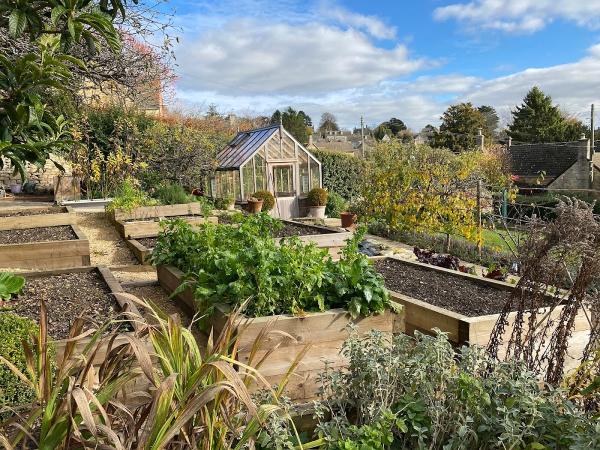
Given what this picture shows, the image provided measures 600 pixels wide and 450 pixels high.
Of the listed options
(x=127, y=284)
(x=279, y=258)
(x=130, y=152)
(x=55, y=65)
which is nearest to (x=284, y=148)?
(x=130, y=152)

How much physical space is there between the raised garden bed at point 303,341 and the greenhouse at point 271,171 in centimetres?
1316

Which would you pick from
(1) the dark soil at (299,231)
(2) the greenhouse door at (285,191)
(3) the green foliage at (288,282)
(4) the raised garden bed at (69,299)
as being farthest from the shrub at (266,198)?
(3) the green foliage at (288,282)

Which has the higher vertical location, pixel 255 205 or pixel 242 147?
pixel 242 147

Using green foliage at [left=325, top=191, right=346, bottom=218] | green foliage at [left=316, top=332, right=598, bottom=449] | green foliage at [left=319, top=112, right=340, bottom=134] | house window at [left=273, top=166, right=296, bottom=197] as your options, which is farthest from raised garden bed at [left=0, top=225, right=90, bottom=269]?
green foliage at [left=319, top=112, right=340, bottom=134]

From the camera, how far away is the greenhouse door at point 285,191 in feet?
55.8

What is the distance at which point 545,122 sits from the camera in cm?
3656

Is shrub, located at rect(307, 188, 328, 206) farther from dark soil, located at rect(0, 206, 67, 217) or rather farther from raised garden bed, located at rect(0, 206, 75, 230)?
raised garden bed, located at rect(0, 206, 75, 230)

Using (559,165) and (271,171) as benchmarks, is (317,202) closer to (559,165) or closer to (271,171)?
(271,171)

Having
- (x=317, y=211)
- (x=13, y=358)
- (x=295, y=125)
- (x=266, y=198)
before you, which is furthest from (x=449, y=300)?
(x=295, y=125)

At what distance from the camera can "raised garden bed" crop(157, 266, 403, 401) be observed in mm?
3055

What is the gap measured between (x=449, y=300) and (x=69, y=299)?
2883mm

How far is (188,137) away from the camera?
15.3 m

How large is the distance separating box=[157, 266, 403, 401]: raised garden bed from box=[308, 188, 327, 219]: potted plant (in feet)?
43.5

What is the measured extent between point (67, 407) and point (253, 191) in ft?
49.8
